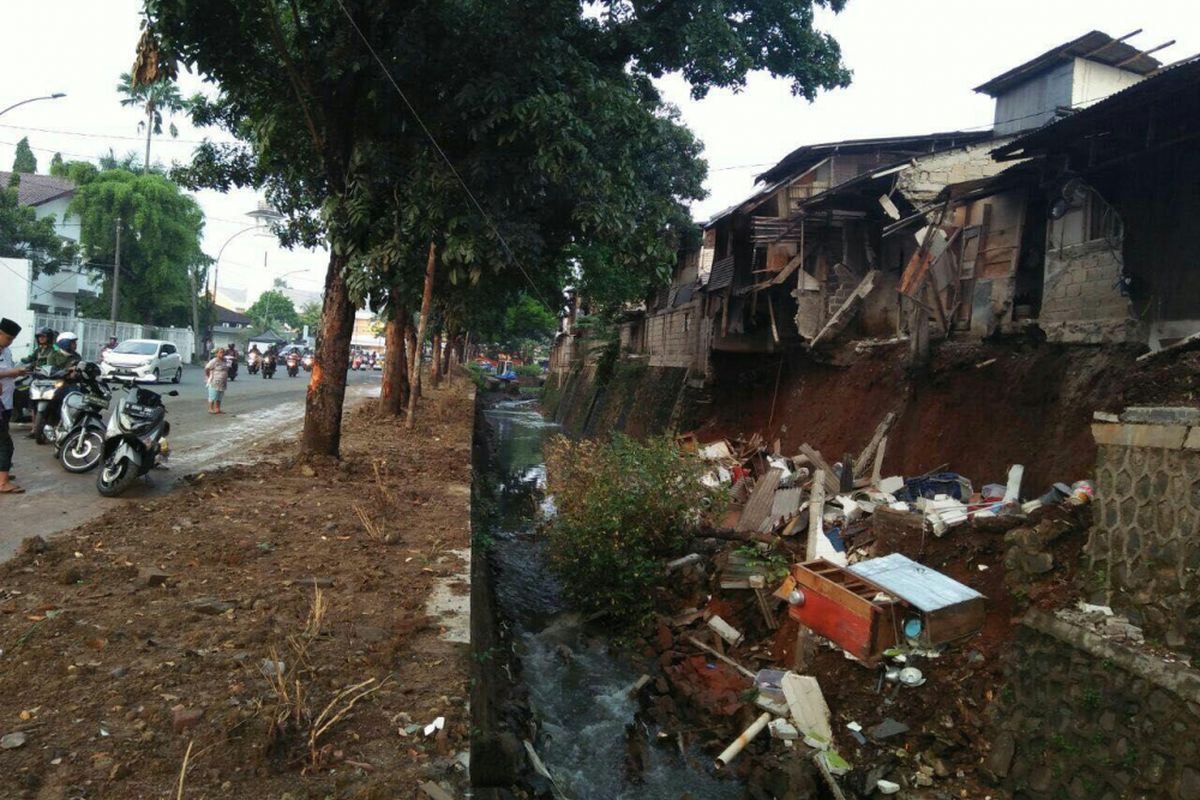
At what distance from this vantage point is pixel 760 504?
991 centimetres

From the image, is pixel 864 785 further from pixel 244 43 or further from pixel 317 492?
pixel 244 43

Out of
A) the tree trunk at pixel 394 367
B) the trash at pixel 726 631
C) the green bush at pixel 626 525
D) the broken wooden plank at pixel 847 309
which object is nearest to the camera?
the trash at pixel 726 631

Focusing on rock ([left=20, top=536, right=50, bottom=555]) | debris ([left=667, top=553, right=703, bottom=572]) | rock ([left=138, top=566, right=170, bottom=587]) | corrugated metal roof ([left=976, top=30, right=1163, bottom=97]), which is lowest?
debris ([left=667, top=553, right=703, bottom=572])

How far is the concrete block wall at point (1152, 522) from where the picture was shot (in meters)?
4.46

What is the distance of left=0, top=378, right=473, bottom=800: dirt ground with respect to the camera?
2.83m

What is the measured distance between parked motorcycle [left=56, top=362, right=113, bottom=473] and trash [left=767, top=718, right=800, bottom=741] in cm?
709

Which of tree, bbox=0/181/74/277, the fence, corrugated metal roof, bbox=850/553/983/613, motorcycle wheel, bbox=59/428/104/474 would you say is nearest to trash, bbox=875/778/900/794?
corrugated metal roof, bbox=850/553/983/613

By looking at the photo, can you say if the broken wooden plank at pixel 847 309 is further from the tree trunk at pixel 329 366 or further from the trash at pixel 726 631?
the tree trunk at pixel 329 366

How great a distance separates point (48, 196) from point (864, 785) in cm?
5008

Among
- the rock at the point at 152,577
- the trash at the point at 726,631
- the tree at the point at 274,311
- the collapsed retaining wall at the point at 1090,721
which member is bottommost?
the trash at the point at 726,631

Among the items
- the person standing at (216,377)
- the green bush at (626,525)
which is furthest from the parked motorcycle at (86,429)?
the person standing at (216,377)

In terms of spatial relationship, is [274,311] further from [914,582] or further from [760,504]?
[914,582]

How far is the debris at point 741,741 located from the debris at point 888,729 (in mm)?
820

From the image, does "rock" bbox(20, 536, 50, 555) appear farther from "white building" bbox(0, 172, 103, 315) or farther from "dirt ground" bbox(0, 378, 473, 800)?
"white building" bbox(0, 172, 103, 315)
